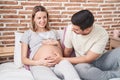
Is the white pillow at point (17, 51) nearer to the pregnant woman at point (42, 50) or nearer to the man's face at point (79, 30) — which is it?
the pregnant woman at point (42, 50)

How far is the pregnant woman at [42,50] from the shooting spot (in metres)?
1.86

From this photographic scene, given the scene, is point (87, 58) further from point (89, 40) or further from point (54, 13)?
point (54, 13)

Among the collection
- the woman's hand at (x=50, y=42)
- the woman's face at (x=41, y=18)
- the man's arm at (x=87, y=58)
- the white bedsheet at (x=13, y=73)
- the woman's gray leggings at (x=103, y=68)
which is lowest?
the white bedsheet at (x=13, y=73)

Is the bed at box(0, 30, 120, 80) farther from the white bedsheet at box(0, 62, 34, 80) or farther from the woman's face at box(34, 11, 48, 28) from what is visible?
the woman's face at box(34, 11, 48, 28)

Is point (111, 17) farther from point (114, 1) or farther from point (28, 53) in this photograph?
point (28, 53)

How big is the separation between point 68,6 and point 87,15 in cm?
93

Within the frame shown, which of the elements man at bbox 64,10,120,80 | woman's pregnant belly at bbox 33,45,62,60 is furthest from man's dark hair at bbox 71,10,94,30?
woman's pregnant belly at bbox 33,45,62,60

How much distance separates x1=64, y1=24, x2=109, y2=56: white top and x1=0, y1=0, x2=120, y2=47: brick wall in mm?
604

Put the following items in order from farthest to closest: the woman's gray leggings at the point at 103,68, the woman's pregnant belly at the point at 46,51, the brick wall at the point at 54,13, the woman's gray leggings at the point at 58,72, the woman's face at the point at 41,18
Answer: the brick wall at the point at 54,13 < the woman's face at the point at 41,18 < the woman's pregnant belly at the point at 46,51 < the woman's gray leggings at the point at 103,68 < the woman's gray leggings at the point at 58,72

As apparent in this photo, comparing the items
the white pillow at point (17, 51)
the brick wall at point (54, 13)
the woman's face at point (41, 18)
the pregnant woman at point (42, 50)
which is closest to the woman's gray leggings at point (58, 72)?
the pregnant woman at point (42, 50)

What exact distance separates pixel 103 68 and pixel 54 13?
999 mm

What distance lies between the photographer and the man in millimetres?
1825

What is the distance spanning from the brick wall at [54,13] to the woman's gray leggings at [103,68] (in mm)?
877

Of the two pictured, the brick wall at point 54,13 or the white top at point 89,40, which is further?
the brick wall at point 54,13
